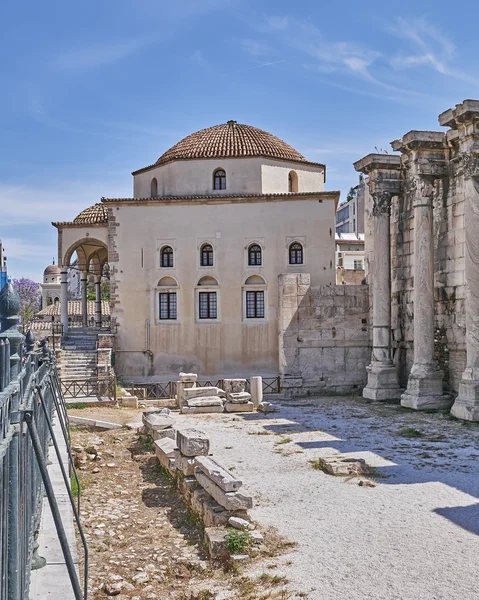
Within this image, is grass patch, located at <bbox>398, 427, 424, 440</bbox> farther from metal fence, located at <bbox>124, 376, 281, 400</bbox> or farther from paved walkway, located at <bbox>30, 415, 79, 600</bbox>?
paved walkway, located at <bbox>30, 415, 79, 600</bbox>

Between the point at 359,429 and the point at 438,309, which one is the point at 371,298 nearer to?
the point at 438,309

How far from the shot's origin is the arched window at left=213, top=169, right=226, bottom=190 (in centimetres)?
2809

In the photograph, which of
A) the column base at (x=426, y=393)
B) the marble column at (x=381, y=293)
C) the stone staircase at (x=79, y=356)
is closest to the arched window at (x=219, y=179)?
the stone staircase at (x=79, y=356)

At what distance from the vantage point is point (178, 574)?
693 centimetres

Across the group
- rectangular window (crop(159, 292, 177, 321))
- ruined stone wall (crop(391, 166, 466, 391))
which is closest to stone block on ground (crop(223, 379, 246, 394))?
ruined stone wall (crop(391, 166, 466, 391))

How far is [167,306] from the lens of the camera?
85.9 ft

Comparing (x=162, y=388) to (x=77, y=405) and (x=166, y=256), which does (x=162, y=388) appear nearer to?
(x=77, y=405)

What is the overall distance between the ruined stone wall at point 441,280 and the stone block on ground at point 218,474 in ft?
31.7

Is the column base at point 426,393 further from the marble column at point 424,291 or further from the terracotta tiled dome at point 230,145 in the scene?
the terracotta tiled dome at point 230,145

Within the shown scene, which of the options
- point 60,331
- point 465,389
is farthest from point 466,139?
point 60,331

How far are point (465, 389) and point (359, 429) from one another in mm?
2795

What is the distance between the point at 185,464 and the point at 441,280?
10.3m

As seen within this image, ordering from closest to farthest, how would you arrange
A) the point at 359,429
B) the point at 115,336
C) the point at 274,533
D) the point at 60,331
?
the point at 274,533
the point at 359,429
the point at 115,336
the point at 60,331

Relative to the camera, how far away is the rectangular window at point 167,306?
26125mm
